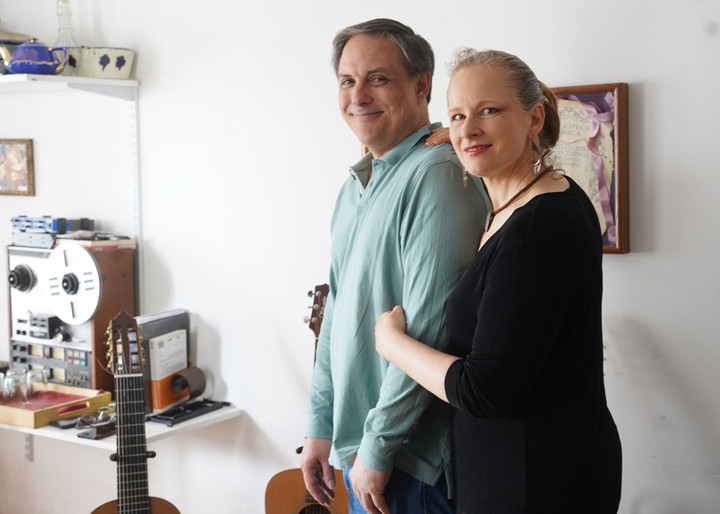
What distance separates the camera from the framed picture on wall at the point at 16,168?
279 centimetres

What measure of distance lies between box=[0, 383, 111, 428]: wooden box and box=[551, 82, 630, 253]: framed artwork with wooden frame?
155cm

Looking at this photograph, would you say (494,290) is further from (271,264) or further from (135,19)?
(135,19)

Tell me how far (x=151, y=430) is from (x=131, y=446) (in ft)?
0.37

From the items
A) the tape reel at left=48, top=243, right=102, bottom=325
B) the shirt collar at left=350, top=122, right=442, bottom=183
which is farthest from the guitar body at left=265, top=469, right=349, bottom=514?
the shirt collar at left=350, top=122, right=442, bottom=183

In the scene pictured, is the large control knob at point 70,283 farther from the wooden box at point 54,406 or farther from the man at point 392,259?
the man at point 392,259

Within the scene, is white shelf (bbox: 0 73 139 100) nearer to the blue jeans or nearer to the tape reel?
the tape reel

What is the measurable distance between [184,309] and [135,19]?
0.97 meters

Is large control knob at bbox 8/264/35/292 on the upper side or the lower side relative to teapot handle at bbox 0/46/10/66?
lower

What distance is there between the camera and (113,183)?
8.54ft

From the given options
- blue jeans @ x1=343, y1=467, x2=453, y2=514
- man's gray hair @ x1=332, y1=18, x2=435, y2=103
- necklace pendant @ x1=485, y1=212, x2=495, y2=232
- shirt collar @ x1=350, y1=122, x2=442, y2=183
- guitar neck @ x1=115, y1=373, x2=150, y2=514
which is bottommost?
guitar neck @ x1=115, y1=373, x2=150, y2=514

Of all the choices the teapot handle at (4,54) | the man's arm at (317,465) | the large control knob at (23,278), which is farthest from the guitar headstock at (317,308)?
the teapot handle at (4,54)

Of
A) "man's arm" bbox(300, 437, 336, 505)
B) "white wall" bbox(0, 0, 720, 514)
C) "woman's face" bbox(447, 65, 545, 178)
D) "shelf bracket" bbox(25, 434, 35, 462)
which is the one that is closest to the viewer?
"woman's face" bbox(447, 65, 545, 178)

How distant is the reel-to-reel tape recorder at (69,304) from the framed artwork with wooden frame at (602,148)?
1455 mm

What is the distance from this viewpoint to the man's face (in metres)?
1.32
